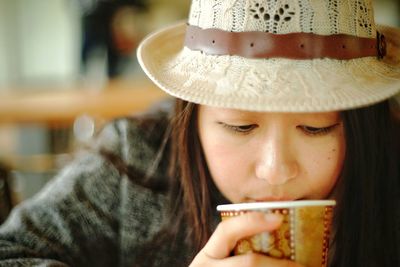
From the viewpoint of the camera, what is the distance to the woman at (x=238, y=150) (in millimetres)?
Answer: 797

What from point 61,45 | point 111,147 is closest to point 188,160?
point 111,147

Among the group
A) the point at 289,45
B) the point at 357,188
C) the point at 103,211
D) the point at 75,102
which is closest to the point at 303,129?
the point at 289,45

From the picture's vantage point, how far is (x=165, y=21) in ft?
11.4

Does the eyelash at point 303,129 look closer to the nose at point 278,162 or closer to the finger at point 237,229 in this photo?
the nose at point 278,162

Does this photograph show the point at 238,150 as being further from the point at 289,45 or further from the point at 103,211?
the point at 103,211

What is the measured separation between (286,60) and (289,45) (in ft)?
0.08

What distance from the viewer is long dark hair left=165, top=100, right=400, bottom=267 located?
3.27ft

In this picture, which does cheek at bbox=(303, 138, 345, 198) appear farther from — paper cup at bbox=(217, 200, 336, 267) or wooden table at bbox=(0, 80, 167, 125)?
wooden table at bbox=(0, 80, 167, 125)

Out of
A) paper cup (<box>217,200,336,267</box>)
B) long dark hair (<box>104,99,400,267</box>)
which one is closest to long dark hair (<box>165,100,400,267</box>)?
long dark hair (<box>104,99,400,267</box>)

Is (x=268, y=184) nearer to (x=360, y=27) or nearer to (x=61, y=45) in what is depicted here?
(x=360, y=27)

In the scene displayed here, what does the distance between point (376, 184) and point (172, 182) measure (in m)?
0.44

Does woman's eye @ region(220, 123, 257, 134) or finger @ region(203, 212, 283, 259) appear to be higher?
woman's eye @ region(220, 123, 257, 134)

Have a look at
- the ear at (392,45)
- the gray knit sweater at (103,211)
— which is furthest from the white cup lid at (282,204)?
the gray knit sweater at (103,211)

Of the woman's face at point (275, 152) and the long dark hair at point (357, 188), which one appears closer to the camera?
the woman's face at point (275, 152)
